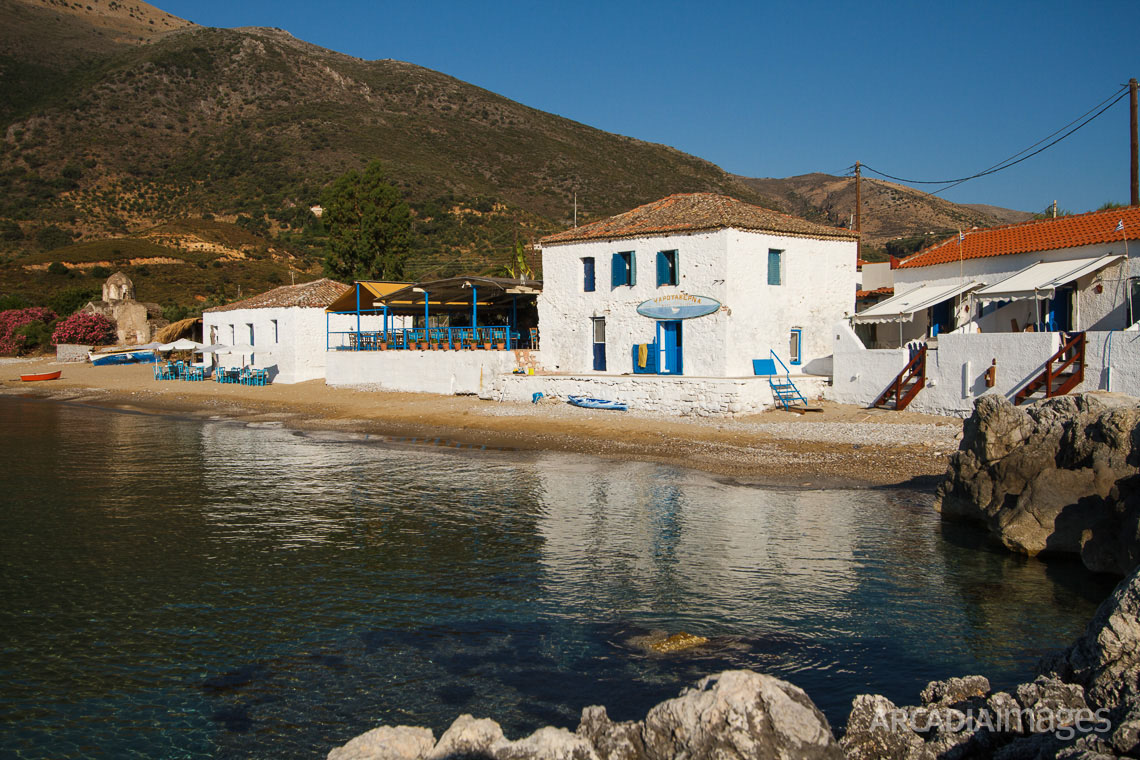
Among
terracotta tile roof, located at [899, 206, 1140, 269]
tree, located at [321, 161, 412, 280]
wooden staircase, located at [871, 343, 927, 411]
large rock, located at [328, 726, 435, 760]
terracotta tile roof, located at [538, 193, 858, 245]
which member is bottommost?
large rock, located at [328, 726, 435, 760]

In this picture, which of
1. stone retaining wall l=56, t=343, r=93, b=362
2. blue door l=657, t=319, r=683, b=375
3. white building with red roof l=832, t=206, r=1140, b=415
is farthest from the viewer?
stone retaining wall l=56, t=343, r=93, b=362

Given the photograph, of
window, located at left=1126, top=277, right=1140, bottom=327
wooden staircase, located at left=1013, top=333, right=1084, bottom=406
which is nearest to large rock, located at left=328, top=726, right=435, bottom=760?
wooden staircase, located at left=1013, top=333, right=1084, bottom=406

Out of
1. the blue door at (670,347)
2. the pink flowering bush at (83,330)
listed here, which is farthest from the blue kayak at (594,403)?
the pink flowering bush at (83,330)

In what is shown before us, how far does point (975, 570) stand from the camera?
1120 cm

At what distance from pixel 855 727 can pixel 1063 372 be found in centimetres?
1653

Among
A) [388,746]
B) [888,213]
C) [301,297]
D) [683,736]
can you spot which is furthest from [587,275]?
[888,213]

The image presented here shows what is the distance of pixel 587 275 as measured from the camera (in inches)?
1153

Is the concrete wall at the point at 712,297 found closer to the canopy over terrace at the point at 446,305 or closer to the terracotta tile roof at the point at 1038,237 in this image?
the canopy over terrace at the point at 446,305

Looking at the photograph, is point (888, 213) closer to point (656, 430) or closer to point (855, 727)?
point (656, 430)

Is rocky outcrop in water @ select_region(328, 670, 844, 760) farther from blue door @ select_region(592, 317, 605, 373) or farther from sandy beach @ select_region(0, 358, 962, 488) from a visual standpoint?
blue door @ select_region(592, 317, 605, 373)

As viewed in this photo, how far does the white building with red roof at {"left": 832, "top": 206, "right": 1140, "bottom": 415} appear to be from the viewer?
755 inches

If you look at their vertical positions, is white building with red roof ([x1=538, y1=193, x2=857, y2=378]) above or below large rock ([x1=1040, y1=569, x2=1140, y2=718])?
above

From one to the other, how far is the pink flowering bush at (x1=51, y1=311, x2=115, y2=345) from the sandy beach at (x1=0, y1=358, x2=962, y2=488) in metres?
18.5

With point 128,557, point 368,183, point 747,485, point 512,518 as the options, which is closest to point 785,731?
point 512,518
